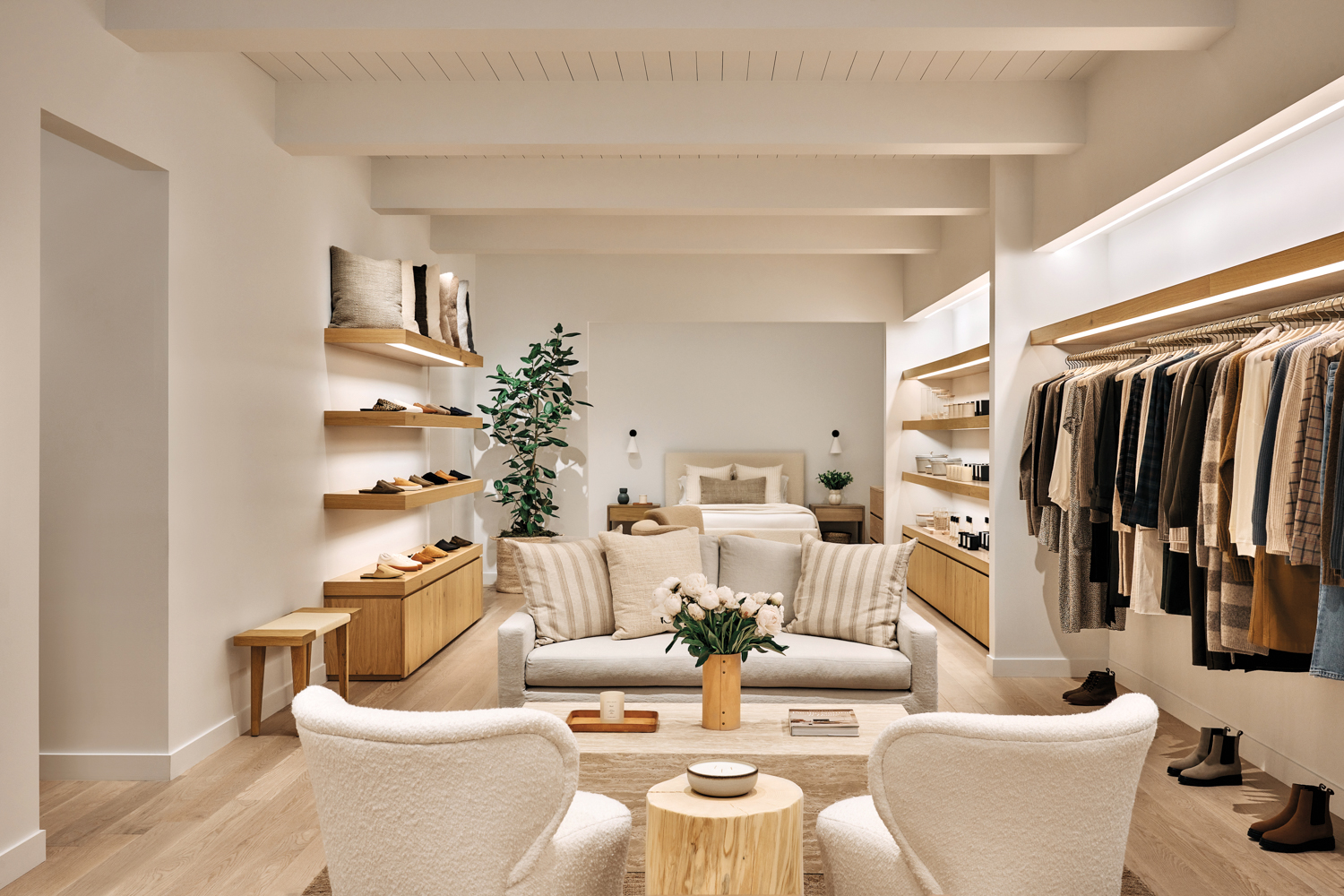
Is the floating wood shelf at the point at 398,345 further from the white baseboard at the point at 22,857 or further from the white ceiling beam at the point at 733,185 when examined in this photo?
the white baseboard at the point at 22,857

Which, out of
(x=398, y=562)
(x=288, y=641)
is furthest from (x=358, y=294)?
(x=288, y=641)

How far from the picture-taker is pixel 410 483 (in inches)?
226

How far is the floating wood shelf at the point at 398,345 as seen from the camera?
4980 millimetres

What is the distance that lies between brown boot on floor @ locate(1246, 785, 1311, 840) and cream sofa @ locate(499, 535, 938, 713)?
1.11 metres

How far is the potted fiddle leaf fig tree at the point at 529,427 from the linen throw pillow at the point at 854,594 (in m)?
3.95

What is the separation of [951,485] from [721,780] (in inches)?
190

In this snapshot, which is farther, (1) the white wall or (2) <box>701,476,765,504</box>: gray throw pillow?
(2) <box>701,476,765,504</box>: gray throw pillow

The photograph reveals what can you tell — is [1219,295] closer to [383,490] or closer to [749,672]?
[749,672]

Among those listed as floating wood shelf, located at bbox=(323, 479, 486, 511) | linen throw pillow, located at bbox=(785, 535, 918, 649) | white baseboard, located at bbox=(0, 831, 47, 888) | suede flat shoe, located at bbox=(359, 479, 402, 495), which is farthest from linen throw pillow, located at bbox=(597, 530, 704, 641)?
white baseboard, located at bbox=(0, 831, 47, 888)

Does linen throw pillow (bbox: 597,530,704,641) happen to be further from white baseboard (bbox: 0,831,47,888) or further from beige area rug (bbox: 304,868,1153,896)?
white baseboard (bbox: 0,831,47,888)

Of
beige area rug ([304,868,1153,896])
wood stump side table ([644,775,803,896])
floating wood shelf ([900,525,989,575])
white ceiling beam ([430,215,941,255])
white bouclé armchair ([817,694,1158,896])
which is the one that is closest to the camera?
white bouclé armchair ([817,694,1158,896])

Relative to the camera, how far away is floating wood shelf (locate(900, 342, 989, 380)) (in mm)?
6012

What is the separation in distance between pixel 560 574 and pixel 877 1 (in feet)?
8.30

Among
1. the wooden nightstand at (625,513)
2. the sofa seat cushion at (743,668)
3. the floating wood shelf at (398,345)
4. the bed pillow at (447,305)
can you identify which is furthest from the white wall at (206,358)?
the wooden nightstand at (625,513)
